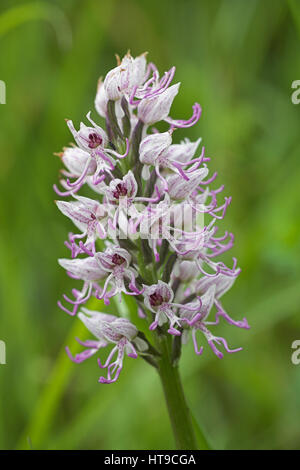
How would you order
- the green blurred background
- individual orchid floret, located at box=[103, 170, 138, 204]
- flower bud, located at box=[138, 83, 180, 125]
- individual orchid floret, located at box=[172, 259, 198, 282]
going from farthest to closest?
the green blurred background → individual orchid floret, located at box=[172, 259, 198, 282] → flower bud, located at box=[138, 83, 180, 125] → individual orchid floret, located at box=[103, 170, 138, 204]

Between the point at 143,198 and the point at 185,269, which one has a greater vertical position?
the point at 143,198

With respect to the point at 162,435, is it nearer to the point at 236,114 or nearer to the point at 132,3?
the point at 236,114

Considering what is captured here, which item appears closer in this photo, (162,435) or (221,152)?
(162,435)

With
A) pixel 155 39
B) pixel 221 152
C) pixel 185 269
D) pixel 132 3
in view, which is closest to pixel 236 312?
pixel 221 152

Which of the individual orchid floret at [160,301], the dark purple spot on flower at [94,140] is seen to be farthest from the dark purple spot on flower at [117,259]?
the dark purple spot on flower at [94,140]

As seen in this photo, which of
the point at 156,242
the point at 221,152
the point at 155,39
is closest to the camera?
the point at 156,242

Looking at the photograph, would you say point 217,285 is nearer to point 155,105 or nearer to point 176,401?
point 176,401

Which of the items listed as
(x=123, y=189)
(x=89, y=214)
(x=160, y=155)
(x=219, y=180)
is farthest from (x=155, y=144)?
(x=219, y=180)

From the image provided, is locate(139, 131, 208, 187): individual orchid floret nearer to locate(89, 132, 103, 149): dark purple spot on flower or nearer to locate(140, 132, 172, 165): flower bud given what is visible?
locate(140, 132, 172, 165): flower bud

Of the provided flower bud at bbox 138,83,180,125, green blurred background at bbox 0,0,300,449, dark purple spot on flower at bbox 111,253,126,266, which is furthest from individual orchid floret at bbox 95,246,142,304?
green blurred background at bbox 0,0,300,449
